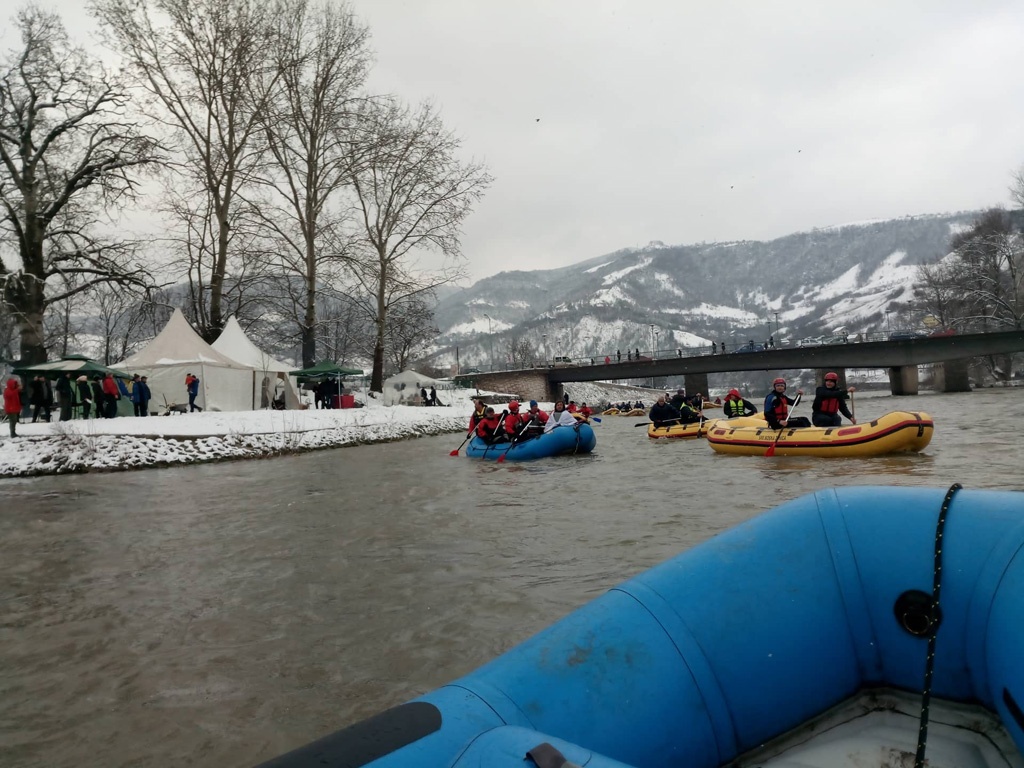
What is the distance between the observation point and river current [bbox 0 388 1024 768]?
3432 mm

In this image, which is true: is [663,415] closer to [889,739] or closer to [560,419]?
[560,419]

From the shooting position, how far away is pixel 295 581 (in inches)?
229

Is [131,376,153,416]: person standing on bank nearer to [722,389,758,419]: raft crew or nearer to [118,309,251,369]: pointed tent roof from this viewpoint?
[118,309,251,369]: pointed tent roof

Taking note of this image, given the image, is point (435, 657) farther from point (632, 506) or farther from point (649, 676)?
point (632, 506)

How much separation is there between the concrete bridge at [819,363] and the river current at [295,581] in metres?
35.4

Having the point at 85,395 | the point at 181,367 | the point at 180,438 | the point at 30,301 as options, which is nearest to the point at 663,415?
the point at 180,438

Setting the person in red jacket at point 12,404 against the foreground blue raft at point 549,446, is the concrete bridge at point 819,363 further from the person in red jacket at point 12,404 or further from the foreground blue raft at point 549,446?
the person in red jacket at point 12,404

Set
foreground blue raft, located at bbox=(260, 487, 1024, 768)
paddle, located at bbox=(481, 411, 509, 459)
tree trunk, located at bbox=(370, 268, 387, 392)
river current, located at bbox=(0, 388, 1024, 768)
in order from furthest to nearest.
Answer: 1. tree trunk, located at bbox=(370, 268, 387, 392)
2. paddle, located at bbox=(481, 411, 509, 459)
3. river current, located at bbox=(0, 388, 1024, 768)
4. foreground blue raft, located at bbox=(260, 487, 1024, 768)

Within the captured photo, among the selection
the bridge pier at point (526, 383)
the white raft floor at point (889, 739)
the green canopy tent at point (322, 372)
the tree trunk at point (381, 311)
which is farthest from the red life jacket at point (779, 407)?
the bridge pier at point (526, 383)

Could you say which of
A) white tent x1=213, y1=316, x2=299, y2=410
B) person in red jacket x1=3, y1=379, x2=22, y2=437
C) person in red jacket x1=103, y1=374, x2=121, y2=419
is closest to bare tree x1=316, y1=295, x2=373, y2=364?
white tent x1=213, y1=316, x2=299, y2=410

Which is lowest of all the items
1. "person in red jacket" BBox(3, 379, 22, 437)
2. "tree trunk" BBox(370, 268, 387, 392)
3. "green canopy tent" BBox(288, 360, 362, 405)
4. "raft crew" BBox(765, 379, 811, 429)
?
"raft crew" BBox(765, 379, 811, 429)

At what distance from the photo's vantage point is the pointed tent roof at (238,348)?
25484mm

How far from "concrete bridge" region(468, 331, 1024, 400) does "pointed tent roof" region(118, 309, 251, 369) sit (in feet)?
124

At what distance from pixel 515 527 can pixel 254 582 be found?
302 centimetres
